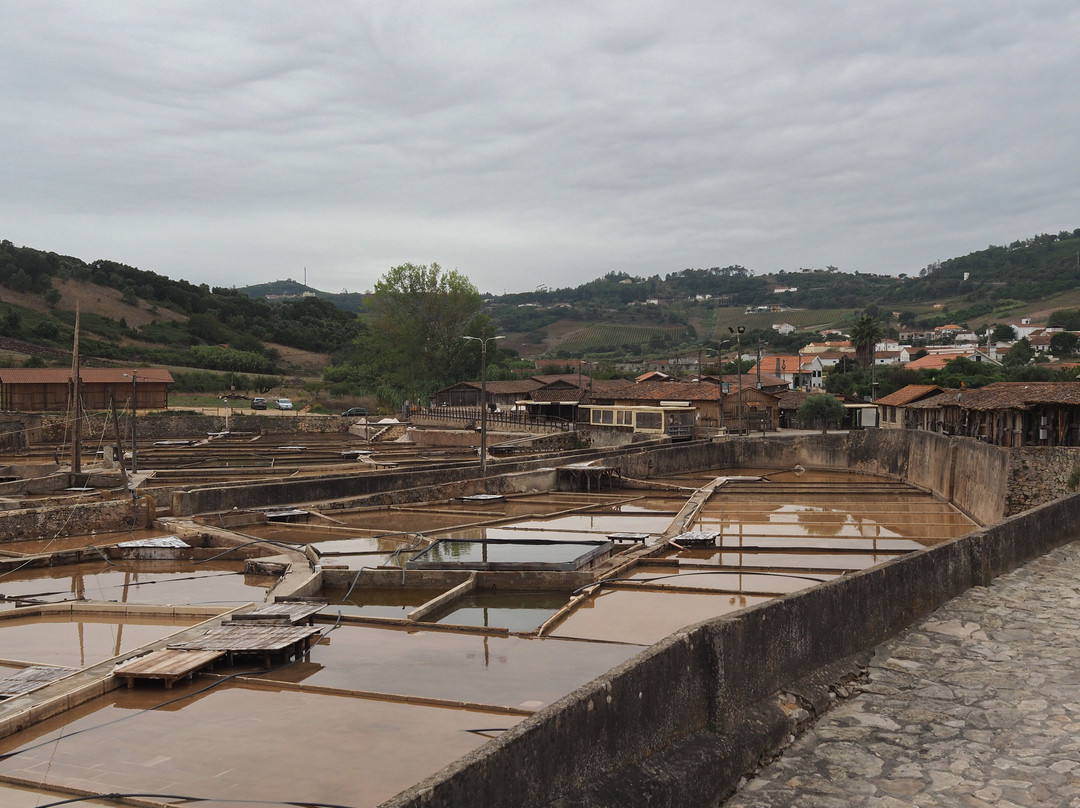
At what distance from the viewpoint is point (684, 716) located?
6.34 meters

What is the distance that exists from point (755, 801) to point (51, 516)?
58.1 ft

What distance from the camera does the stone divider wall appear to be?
193 inches

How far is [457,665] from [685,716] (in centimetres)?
464

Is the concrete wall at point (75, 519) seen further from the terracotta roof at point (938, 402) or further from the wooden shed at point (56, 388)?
the wooden shed at point (56, 388)

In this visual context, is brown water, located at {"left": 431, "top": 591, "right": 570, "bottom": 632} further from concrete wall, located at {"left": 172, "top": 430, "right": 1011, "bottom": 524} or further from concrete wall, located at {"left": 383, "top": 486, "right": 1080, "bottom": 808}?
concrete wall, located at {"left": 172, "top": 430, "right": 1011, "bottom": 524}

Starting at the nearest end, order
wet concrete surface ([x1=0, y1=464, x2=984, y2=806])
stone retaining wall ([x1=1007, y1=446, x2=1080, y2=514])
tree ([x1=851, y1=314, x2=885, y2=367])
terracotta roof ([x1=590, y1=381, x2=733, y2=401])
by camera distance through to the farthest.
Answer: wet concrete surface ([x1=0, y1=464, x2=984, y2=806]) < stone retaining wall ([x1=1007, y1=446, x2=1080, y2=514]) < terracotta roof ([x1=590, y1=381, x2=733, y2=401]) < tree ([x1=851, y1=314, x2=885, y2=367])

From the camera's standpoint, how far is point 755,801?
614cm

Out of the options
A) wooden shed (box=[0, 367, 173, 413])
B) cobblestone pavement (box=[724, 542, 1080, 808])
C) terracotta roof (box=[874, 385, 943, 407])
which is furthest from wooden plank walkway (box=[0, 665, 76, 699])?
wooden shed (box=[0, 367, 173, 413])

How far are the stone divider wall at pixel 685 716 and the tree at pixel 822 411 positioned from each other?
4689 cm

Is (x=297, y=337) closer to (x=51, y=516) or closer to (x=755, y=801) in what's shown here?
(x=51, y=516)

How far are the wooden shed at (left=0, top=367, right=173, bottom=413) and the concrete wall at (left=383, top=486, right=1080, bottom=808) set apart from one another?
2207 inches

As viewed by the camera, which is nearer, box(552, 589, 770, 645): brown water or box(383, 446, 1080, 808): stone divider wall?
box(383, 446, 1080, 808): stone divider wall

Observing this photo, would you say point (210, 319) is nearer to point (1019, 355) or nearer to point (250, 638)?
point (1019, 355)

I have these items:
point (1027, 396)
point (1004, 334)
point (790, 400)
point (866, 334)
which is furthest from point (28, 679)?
point (1004, 334)
